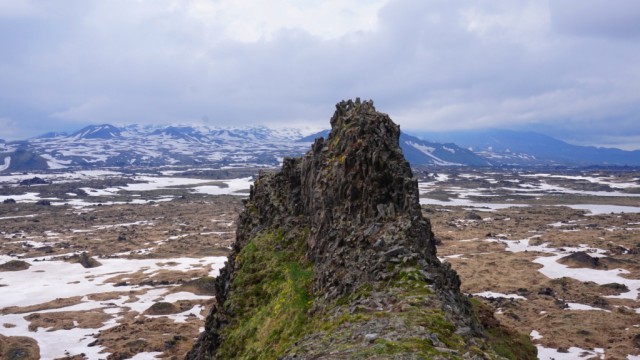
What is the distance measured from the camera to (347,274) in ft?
68.0

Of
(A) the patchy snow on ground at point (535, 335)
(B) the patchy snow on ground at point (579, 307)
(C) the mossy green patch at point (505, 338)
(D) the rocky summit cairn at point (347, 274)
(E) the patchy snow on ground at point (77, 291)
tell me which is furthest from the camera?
(B) the patchy snow on ground at point (579, 307)

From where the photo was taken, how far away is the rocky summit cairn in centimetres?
1596

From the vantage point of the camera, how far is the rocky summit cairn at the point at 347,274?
15961 mm

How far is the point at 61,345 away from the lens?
2137 inches

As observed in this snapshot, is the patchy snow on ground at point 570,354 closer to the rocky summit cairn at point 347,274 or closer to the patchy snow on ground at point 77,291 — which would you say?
the rocky summit cairn at point 347,274

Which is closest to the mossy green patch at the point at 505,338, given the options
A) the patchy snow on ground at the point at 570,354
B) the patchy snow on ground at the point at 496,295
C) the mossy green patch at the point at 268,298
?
the mossy green patch at the point at 268,298

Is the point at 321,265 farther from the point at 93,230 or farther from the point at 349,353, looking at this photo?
the point at 93,230

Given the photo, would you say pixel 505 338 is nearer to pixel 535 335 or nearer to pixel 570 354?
pixel 570 354

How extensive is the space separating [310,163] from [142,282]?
64420 millimetres

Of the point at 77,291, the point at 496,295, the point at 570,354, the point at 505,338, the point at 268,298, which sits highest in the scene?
the point at 268,298

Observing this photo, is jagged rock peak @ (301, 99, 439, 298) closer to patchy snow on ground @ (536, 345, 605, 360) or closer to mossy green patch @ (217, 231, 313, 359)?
mossy green patch @ (217, 231, 313, 359)

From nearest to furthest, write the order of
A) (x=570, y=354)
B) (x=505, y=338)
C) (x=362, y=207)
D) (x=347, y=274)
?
(x=347, y=274), (x=362, y=207), (x=505, y=338), (x=570, y=354)

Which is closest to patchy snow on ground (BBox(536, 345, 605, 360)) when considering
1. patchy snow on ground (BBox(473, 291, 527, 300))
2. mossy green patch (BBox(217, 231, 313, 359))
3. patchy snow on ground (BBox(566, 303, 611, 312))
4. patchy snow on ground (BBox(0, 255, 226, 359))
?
patchy snow on ground (BBox(566, 303, 611, 312))

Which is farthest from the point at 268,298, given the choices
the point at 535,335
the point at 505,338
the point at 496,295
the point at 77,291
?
the point at 77,291
